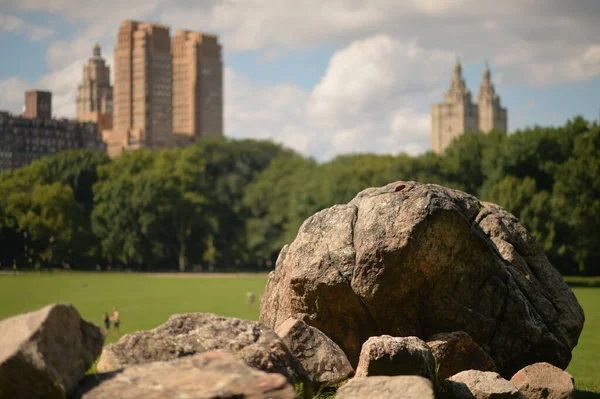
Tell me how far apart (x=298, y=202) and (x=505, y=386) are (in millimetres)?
96941

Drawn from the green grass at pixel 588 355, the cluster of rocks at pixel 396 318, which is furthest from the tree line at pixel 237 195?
the cluster of rocks at pixel 396 318

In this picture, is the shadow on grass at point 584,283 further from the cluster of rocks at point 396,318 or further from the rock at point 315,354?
the rock at point 315,354

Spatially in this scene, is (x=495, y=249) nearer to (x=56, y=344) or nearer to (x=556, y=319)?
(x=556, y=319)

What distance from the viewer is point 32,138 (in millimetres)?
113312

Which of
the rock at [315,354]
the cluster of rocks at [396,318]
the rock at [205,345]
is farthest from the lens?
the rock at [315,354]

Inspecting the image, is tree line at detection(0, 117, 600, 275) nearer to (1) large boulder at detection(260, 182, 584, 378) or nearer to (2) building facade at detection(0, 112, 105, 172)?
(2) building facade at detection(0, 112, 105, 172)

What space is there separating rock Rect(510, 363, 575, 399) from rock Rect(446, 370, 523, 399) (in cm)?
109

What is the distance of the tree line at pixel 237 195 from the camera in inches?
3147

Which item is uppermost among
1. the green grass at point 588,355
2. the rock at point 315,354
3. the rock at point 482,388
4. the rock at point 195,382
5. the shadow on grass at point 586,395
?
the rock at point 195,382

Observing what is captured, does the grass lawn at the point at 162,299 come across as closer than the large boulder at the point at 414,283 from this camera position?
No

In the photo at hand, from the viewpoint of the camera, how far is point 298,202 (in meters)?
111

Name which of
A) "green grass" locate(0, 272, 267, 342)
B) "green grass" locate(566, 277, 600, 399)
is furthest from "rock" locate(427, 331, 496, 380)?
"green grass" locate(0, 272, 267, 342)

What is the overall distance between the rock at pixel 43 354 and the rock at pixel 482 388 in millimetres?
6154

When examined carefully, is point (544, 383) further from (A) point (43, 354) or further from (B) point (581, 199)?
(B) point (581, 199)
